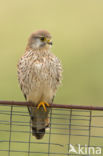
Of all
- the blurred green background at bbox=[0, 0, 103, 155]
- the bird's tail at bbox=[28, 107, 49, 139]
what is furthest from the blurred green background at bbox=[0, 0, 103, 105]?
the bird's tail at bbox=[28, 107, 49, 139]

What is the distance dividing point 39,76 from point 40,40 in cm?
37

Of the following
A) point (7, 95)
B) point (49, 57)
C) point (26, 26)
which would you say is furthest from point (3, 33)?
point (49, 57)

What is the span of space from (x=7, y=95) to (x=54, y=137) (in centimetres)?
118

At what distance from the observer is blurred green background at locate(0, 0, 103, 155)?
9750 millimetres

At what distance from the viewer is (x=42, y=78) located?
6453 mm

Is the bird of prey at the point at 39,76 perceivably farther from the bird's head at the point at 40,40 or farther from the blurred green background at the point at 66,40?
the blurred green background at the point at 66,40

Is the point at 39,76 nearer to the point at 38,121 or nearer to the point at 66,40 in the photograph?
the point at 38,121

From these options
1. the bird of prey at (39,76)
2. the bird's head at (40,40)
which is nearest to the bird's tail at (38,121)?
the bird of prey at (39,76)

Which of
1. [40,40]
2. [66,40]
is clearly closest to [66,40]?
[66,40]

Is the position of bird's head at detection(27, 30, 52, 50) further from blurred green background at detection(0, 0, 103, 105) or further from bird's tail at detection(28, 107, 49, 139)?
blurred green background at detection(0, 0, 103, 105)

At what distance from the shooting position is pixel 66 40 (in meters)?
11.9

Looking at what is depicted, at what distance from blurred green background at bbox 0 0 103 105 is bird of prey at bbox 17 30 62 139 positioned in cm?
254

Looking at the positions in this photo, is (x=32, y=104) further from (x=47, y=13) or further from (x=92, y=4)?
(x=92, y=4)

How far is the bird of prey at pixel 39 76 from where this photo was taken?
6.45 meters
